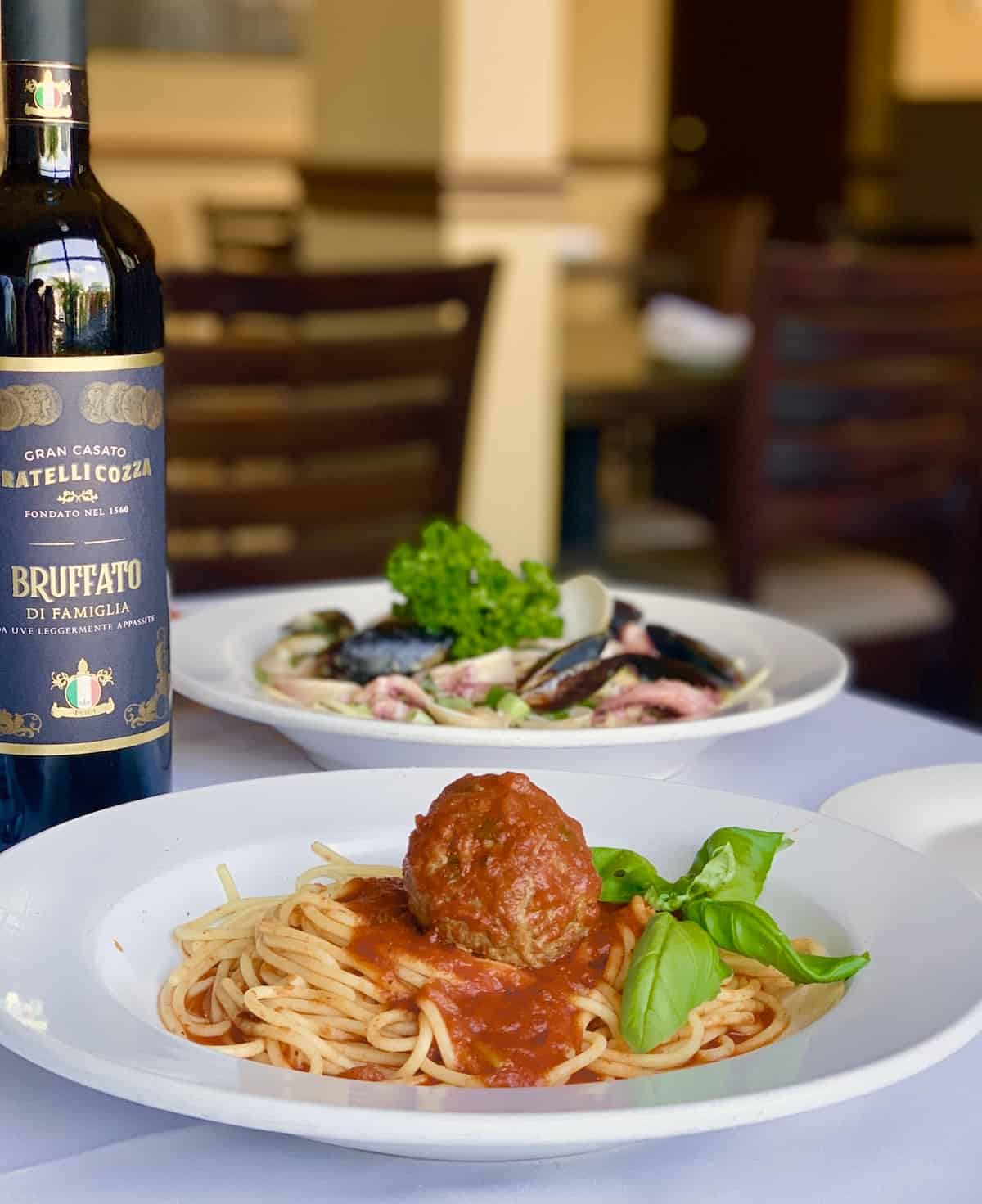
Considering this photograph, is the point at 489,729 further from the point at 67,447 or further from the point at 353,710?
the point at 67,447

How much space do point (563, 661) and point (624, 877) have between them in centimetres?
41

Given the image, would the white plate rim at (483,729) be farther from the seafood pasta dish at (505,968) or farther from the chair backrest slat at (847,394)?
the chair backrest slat at (847,394)

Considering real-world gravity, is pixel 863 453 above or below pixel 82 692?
below

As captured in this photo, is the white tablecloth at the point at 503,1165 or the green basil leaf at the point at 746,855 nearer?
the white tablecloth at the point at 503,1165

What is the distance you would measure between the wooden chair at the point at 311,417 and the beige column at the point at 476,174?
1136 millimetres

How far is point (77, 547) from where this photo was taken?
84cm

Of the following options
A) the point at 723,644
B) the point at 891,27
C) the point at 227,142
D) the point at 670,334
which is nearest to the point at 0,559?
the point at 723,644

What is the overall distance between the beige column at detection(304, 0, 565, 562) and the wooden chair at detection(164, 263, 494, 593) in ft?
3.73

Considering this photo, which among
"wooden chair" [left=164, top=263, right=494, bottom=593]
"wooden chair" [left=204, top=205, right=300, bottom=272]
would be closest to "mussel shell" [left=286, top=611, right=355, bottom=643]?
"wooden chair" [left=164, top=263, right=494, bottom=593]

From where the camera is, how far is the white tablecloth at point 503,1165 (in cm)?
61

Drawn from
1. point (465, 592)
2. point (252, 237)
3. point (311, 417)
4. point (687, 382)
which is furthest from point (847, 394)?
point (252, 237)

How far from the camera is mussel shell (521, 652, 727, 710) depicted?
3.70 feet

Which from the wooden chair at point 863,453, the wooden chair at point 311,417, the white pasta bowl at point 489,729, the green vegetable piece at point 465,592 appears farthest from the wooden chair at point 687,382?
the green vegetable piece at point 465,592

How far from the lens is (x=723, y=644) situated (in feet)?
4.51
